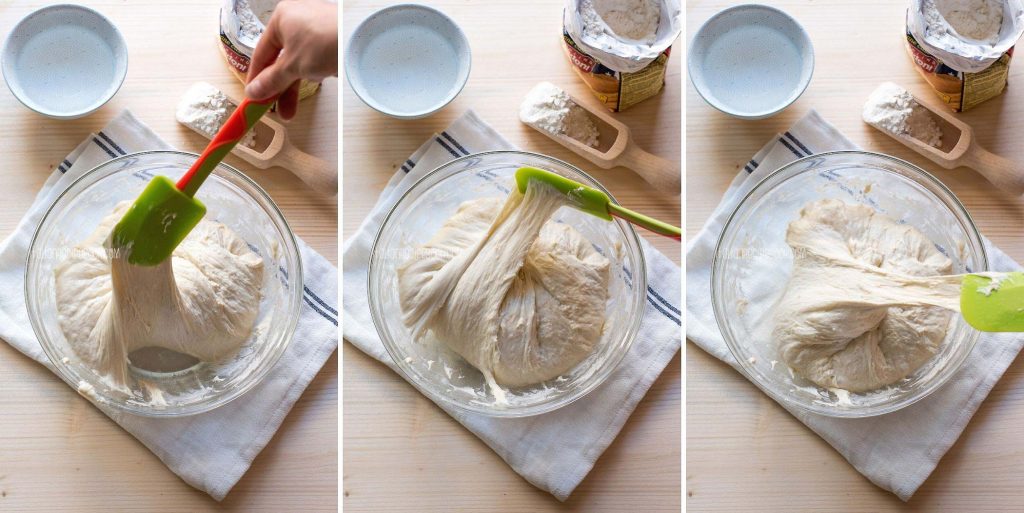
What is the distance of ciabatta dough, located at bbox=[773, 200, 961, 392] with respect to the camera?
4.08ft

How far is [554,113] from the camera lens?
1.34 metres

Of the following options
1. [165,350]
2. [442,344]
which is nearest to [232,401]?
[165,350]

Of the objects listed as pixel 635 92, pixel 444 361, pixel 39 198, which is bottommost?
pixel 444 361

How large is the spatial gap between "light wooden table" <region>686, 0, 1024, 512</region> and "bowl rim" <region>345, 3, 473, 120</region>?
345mm

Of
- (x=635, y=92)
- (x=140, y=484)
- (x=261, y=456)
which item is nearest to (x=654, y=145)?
(x=635, y=92)

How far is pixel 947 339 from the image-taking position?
52.9 inches

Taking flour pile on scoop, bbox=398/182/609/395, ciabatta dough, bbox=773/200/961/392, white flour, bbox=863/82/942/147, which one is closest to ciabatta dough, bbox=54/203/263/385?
flour pile on scoop, bbox=398/182/609/395

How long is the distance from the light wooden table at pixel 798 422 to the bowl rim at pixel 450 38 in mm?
345

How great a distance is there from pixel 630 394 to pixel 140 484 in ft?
2.52

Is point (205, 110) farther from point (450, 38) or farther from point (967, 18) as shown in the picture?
point (967, 18)

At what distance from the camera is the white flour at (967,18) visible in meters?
1.34

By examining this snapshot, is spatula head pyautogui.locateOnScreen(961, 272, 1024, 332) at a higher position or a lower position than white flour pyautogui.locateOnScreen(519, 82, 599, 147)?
lower

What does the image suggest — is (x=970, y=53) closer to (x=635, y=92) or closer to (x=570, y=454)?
(x=635, y=92)

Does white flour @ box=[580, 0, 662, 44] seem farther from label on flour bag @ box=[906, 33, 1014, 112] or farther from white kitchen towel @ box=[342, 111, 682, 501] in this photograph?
label on flour bag @ box=[906, 33, 1014, 112]
